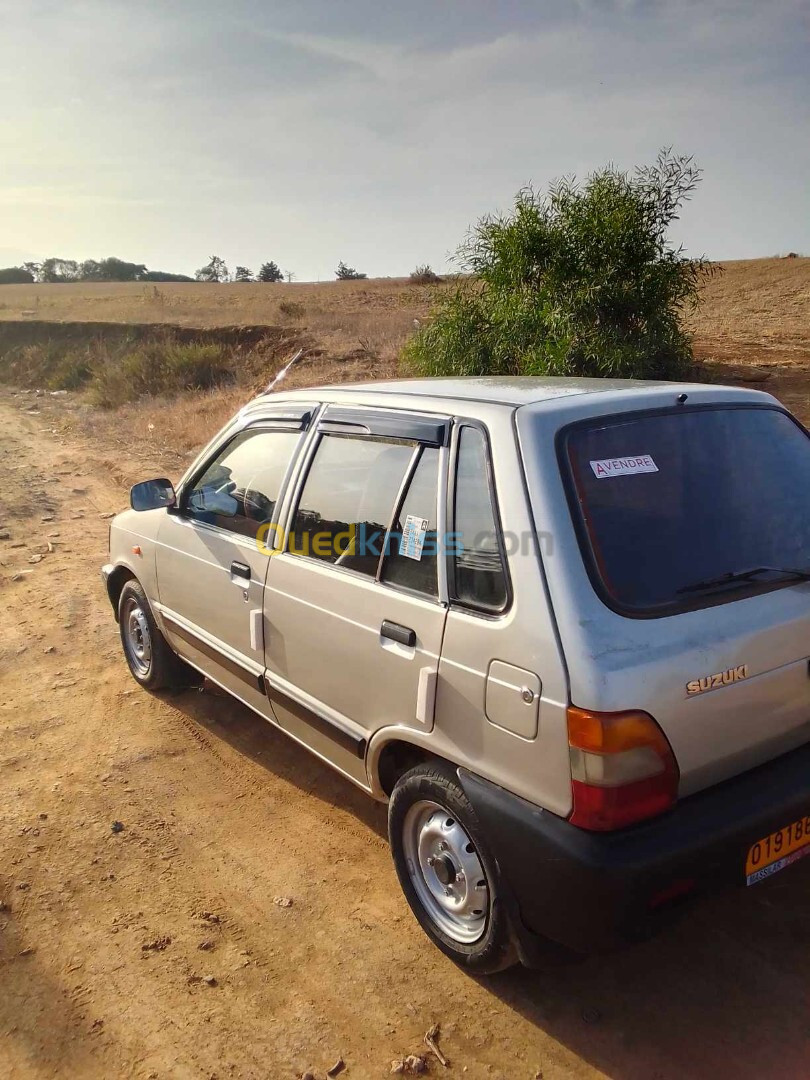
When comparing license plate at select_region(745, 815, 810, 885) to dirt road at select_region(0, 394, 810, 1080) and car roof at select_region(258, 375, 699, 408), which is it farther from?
car roof at select_region(258, 375, 699, 408)

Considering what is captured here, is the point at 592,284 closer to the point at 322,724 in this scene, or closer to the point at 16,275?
the point at 322,724

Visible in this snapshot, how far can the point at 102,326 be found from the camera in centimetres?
2594

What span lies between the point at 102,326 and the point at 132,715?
24.4 metres

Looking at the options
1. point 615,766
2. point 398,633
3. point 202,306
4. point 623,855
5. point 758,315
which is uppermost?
point 202,306

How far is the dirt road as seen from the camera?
2314mm

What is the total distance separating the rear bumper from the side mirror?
246cm

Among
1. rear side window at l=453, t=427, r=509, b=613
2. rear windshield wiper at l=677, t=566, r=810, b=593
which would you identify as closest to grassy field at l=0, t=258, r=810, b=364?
rear side window at l=453, t=427, r=509, b=613

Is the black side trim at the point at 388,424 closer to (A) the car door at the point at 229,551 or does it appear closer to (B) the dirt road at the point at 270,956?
(A) the car door at the point at 229,551

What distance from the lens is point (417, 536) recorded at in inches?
104

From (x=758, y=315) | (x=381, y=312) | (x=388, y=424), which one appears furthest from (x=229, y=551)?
(x=381, y=312)

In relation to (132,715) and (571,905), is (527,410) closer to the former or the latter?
(571,905)

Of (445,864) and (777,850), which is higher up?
(777,850)

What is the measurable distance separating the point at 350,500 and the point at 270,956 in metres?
1.63

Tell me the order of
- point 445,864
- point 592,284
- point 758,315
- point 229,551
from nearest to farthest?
point 445,864 < point 229,551 < point 592,284 < point 758,315
